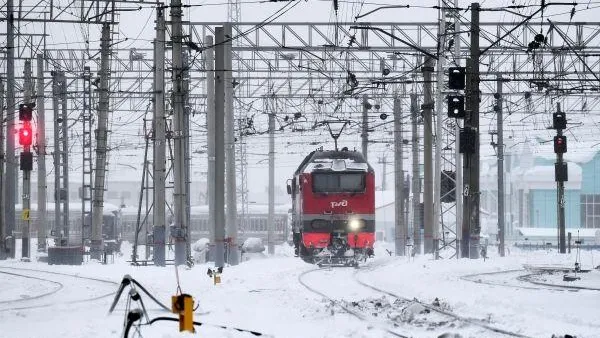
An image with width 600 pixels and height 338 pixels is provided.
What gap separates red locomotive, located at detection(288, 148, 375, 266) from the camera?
32219mm

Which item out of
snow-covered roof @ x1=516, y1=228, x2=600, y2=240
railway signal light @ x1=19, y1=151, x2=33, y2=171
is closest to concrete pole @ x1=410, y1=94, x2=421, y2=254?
railway signal light @ x1=19, y1=151, x2=33, y2=171

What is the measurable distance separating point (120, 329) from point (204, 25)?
84.8 ft

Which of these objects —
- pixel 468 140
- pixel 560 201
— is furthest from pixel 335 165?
pixel 560 201

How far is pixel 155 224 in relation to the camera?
30.5m

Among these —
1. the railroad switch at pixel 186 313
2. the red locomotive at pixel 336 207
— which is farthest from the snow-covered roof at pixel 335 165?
the railroad switch at pixel 186 313

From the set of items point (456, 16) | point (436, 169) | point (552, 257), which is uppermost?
point (456, 16)

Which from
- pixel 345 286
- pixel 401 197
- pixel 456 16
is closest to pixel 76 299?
pixel 345 286

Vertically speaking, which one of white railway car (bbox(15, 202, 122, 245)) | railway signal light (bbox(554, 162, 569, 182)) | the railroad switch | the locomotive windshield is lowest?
white railway car (bbox(15, 202, 122, 245))

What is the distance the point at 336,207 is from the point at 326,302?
14.6 metres

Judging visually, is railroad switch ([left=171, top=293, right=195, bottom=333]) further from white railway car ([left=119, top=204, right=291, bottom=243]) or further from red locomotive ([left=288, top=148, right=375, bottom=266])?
white railway car ([left=119, top=204, right=291, bottom=243])

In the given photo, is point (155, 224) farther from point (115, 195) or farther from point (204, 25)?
point (115, 195)

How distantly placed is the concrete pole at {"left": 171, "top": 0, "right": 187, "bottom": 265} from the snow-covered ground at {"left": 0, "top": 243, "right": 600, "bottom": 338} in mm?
1076

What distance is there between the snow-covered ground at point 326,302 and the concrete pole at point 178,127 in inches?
42.4

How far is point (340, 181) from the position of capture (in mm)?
32469
